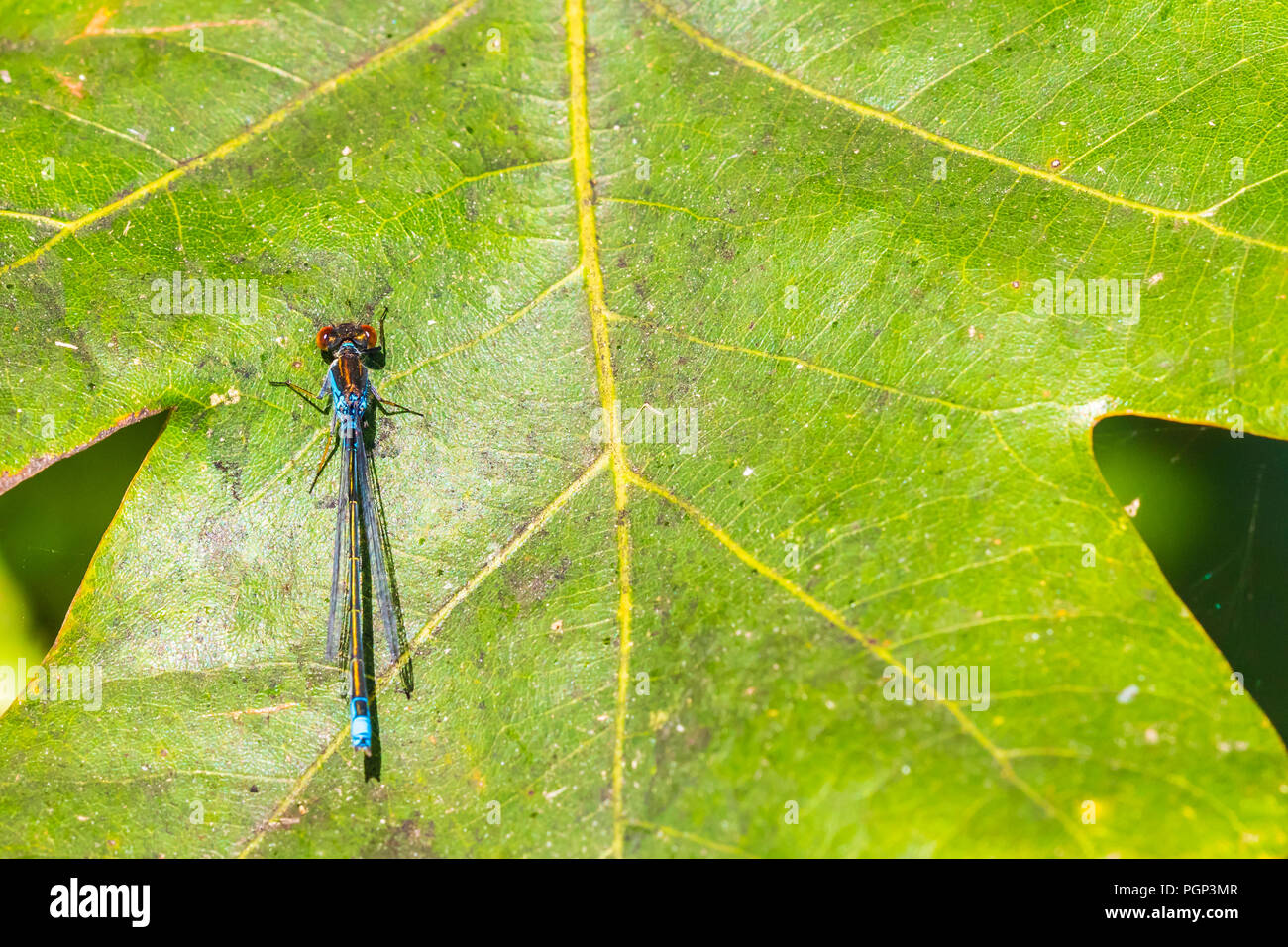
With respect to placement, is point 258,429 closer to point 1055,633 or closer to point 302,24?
→ point 302,24

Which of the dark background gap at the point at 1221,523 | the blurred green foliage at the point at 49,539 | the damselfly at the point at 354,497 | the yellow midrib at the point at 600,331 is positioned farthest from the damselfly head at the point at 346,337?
the dark background gap at the point at 1221,523

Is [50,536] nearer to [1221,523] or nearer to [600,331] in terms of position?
[600,331]

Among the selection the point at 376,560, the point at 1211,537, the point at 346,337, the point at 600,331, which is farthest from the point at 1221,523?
the point at 346,337

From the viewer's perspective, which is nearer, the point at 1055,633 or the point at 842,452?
the point at 1055,633

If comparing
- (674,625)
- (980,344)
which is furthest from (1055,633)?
(674,625)

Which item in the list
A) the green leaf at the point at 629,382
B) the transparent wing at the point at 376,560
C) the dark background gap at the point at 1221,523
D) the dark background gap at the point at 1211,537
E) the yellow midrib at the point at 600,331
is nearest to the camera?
the green leaf at the point at 629,382

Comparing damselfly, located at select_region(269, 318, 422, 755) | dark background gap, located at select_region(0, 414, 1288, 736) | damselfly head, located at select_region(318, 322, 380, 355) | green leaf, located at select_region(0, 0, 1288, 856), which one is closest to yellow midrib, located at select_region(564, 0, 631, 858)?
green leaf, located at select_region(0, 0, 1288, 856)

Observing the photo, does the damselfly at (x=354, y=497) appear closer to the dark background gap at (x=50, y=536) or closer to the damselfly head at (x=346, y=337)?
the damselfly head at (x=346, y=337)

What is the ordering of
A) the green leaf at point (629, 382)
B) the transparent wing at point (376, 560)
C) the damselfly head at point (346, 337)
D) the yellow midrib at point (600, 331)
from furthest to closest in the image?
the damselfly head at point (346, 337), the transparent wing at point (376, 560), the yellow midrib at point (600, 331), the green leaf at point (629, 382)
